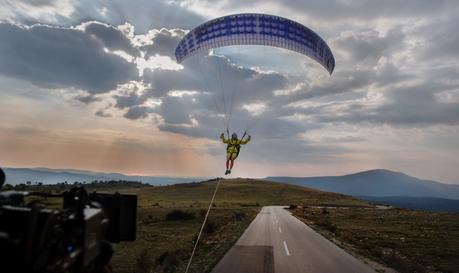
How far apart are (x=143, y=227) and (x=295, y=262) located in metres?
24.0

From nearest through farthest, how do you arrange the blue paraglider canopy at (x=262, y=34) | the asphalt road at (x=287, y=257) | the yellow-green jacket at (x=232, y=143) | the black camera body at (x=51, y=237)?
the black camera body at (x=51, y=237)
the asphalt road at (x=287, y=257)
the blue paraglider canopy at (x=262, y=34)
the yellow-green jacket at (x=232, y=143)

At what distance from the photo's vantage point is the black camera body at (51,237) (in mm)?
4324

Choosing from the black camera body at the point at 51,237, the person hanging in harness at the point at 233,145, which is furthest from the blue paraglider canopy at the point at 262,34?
the black camera body at the point at 51,237

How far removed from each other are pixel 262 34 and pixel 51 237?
2039 cm

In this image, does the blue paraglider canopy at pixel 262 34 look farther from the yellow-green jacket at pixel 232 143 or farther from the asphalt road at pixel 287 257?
the asphalt road at pixel 287 257

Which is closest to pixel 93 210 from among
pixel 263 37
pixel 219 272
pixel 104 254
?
pixel 104 254

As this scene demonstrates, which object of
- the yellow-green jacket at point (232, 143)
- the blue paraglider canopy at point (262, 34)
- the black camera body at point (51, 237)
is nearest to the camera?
the black camera body at point (51, 237)

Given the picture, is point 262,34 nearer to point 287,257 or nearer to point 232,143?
point 232,143

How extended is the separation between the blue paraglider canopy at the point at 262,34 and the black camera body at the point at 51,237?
62.8ft

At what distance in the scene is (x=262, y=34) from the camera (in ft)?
77.8

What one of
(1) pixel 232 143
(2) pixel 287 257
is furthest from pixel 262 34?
(2) pixel 287 257

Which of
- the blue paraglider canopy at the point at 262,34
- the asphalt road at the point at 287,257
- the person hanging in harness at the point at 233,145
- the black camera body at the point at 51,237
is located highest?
the blue paraglider canopy at the point at 262,34

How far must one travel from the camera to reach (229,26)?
2397cm

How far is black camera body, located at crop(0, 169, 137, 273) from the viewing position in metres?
4.32
